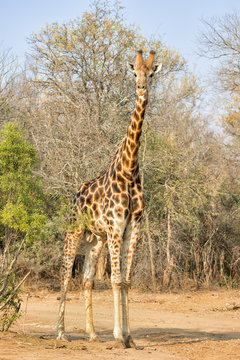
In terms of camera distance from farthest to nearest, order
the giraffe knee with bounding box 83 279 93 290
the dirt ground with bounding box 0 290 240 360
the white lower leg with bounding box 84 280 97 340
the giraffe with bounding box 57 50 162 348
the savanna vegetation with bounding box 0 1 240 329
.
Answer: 1. the savanna vegetation with bounding box 0 1 240 329
2. the giraffe knee with bounding box 83 279 93 290
3. the white lower leg with bounding box 84 280 97 340
4. the giraffe with bounding box 57 50 162 348
5. the dirt ground with bounding box 0 290 240 360

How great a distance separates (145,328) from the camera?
11.2 meters

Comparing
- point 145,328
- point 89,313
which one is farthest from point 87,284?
point 145,328

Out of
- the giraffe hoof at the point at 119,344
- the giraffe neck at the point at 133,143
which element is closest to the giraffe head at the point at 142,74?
the giraffe neck at the point at 133,143

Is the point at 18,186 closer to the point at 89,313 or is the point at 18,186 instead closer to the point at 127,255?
the point at 127,255

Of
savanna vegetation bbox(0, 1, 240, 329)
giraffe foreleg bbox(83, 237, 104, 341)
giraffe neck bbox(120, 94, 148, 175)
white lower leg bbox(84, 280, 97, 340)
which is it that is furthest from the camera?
savanna vegetation bbox(0, 1, 240, 329)

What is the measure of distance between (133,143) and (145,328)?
15.0ft

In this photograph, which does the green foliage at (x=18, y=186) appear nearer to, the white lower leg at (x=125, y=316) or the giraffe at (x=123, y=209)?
the giraffe at (x=123, y=209)

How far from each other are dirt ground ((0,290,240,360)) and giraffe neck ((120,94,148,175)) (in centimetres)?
266

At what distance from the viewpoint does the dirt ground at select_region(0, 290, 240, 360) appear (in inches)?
294

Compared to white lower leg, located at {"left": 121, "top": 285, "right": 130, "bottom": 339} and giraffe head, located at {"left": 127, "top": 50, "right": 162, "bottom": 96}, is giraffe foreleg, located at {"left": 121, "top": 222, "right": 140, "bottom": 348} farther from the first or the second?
giraffe head, located at {"left": 127, "top": 50, "right": 162, "bottom": 96}

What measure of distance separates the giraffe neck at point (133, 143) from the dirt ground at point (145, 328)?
2.66 metres

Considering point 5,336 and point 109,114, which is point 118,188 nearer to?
point 5,336

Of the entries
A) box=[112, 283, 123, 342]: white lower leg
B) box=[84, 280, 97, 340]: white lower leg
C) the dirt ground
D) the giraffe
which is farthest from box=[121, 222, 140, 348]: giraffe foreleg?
box=[84, 280, 97, 340]: white lower leg

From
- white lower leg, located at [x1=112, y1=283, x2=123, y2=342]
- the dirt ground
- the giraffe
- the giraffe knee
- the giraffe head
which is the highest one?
the giraffe head
